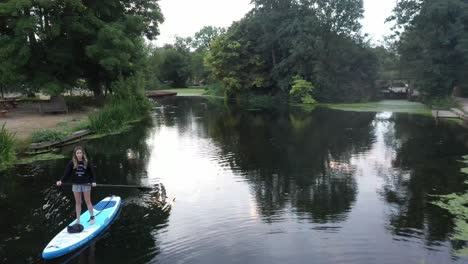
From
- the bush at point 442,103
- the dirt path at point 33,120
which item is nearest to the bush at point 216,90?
the bush at point 442,103

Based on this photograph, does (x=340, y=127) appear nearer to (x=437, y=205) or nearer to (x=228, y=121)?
(x=228, y=121)

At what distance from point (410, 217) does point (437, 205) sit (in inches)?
51.9

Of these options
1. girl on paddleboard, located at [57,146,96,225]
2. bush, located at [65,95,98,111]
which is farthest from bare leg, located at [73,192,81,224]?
bush, located at [65,95,98,111]

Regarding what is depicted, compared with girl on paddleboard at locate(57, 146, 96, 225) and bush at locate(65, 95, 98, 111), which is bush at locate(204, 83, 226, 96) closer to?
bush at locate(65, 95, 98, 111)

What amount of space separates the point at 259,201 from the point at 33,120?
746 inches

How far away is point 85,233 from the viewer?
898cm

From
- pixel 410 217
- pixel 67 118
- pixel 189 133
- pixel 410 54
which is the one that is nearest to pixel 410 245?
pixel 410 217

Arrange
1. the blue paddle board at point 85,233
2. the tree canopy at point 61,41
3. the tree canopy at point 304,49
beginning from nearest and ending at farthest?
the blue paddle board at point 85,233
the tree canopy at point 61,41
the tree canopy at point 304,49

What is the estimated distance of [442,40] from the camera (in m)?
36.8

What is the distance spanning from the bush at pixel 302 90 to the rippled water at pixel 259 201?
27.8 m

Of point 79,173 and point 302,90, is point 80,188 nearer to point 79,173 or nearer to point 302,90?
point 79,173

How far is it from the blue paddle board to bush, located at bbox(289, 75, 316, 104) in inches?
1625

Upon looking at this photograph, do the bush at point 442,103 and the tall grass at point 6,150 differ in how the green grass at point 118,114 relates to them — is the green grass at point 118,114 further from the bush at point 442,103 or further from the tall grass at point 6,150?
the bush at point 442,103

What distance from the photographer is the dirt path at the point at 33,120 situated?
21.8 meters
